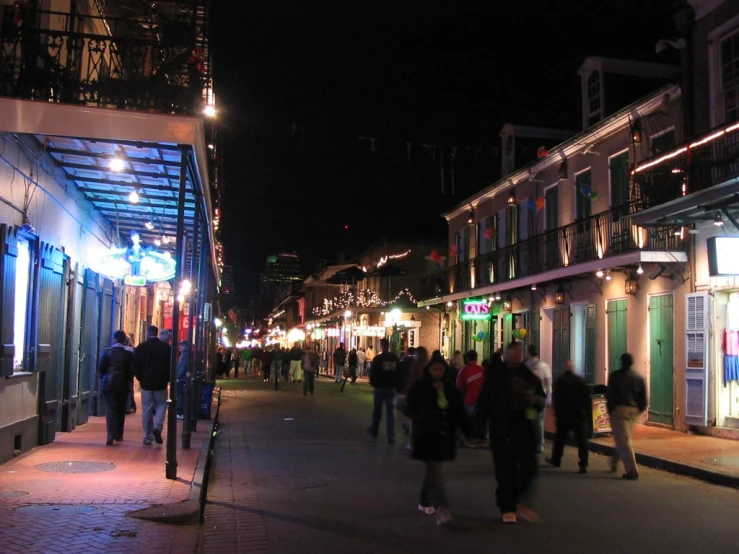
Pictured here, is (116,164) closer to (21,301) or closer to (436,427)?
(21,301)

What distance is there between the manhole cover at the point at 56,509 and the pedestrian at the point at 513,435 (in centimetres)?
399

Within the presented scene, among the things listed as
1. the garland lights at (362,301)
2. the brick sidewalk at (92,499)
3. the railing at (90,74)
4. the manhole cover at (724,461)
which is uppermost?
the railing at (90,74)

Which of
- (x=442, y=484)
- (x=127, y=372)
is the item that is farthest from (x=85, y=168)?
(x=442, y=484)

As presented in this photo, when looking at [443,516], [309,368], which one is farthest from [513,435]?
[309,368]

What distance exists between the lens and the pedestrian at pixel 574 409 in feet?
35.8

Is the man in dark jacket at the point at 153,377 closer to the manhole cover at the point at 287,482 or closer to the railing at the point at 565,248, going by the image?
the manhole cover at the point at 287,482

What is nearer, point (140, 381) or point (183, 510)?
point (183, 510)

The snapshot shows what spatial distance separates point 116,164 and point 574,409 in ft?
24.4

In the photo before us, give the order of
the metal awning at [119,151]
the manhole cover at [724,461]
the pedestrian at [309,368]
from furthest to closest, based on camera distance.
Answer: the pedestrian at [309,368]
the manhole cover at [724,461]
the metal awning at [119,151]

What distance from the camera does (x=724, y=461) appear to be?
37.6ft

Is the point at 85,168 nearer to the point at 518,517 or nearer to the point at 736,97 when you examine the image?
the point at 518,517

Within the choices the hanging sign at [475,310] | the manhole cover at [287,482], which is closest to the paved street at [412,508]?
the manhole cover at [287,482]

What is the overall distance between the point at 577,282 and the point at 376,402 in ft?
28.6

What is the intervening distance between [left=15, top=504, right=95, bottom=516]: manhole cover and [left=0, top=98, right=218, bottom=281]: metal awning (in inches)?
155
